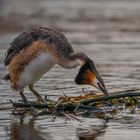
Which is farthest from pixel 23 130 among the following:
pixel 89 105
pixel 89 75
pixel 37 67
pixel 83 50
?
pixel 83 50

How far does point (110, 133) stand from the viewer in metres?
9.57

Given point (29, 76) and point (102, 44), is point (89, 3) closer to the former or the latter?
point (102, 44)

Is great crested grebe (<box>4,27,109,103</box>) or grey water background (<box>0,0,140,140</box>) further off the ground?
great crested grebe (<box>4,27,109,103</box>)

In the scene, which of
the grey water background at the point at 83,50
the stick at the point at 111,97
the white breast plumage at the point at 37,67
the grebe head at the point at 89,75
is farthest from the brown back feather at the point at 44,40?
the grey water background at the point at 83,50

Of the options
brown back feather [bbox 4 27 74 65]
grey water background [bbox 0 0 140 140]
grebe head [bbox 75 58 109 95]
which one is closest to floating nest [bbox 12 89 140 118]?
grey water background [bbox 0 0 140 140]

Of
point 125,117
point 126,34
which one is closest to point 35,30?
point 125,117

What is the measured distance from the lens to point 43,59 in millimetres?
10695

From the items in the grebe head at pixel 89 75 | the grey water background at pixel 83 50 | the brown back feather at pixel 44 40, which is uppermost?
the brown back feather at pixel 44 40

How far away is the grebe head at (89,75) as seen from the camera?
413 inches

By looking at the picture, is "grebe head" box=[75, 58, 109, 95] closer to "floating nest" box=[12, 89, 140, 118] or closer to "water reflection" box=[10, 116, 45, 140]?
"floating nest" box=[12, 89, 140, 118]

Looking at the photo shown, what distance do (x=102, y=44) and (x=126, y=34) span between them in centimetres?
242

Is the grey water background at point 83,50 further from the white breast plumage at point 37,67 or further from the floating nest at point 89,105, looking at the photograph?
the white breast plumage at point 37,67

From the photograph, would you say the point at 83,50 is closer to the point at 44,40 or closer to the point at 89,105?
the point at 89,105

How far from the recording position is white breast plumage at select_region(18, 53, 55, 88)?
10695 mm
